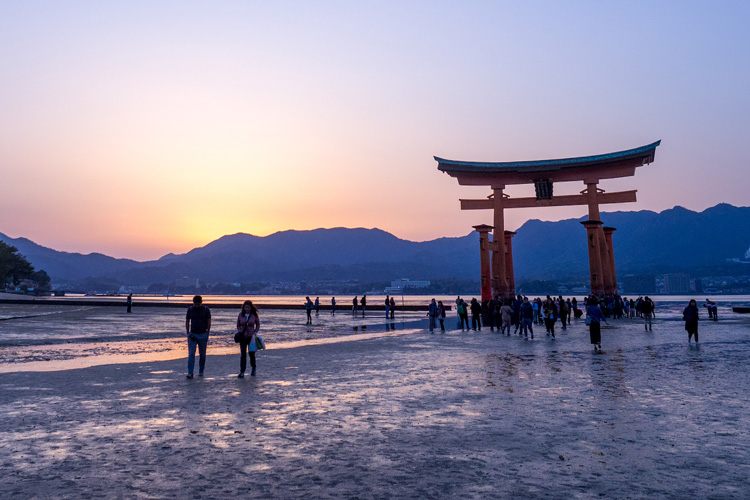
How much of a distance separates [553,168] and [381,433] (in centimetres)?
3698

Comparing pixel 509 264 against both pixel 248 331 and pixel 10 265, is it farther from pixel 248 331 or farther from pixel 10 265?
pixel 10 265

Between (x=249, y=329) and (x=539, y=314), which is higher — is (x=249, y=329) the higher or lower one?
the higher one

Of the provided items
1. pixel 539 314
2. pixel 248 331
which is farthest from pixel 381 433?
pixel 539 314

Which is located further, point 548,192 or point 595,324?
point 548,192

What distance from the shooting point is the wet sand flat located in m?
4.55

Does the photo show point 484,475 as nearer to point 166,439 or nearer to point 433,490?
point 433,490

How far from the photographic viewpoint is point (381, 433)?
637cm

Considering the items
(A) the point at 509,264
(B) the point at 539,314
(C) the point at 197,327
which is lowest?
(B) the point at 539,314

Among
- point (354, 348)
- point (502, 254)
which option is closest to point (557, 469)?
point (354, 348)

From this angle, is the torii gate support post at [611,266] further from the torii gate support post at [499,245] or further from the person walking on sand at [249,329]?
the person walking on sand at [249,329]

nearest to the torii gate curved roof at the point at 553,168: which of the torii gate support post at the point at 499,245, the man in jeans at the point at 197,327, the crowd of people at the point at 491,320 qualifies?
the torii gate support post at the point at 499,245

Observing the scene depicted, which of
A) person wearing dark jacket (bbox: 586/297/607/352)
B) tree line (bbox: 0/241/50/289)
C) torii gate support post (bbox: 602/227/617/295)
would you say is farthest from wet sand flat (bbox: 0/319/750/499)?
tree line (bbox: 0/241/50/289)

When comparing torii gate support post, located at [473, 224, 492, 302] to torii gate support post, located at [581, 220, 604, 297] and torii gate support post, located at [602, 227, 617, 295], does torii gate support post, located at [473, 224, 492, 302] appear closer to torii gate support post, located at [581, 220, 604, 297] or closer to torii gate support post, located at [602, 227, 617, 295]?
torii gate support post, located at [581, 220, 604, 297]

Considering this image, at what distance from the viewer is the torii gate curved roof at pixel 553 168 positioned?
38062 mm
